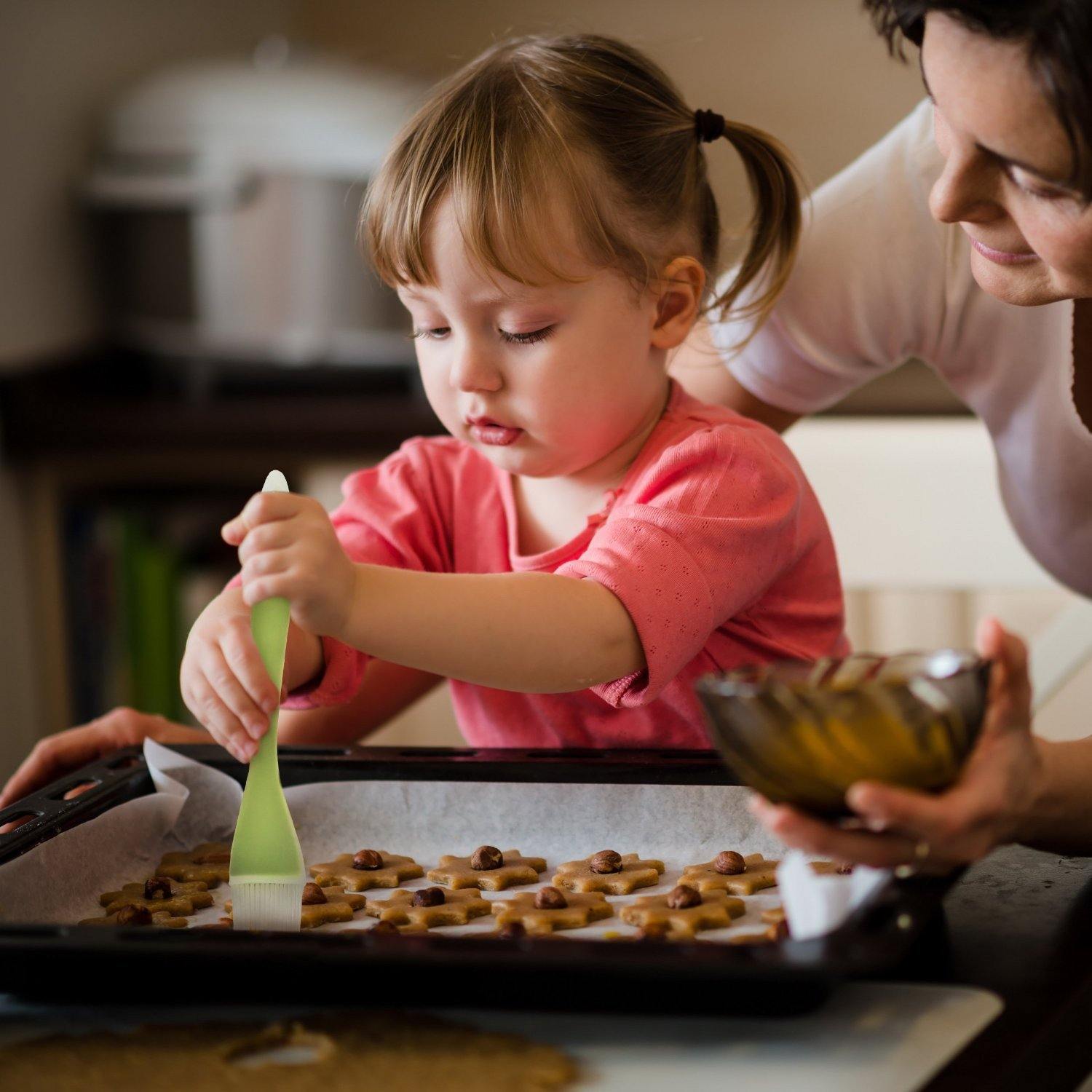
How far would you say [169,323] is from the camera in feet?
7.00

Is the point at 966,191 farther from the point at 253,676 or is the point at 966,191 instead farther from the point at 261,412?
the point at 261,412

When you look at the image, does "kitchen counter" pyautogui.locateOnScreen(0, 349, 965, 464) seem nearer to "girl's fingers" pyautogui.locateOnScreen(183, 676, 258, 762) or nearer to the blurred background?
the blurred background

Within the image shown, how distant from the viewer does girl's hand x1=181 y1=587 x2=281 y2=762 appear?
764 mm

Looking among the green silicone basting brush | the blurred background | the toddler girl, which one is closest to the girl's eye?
the toddler girl

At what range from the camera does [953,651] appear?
0.62 metres

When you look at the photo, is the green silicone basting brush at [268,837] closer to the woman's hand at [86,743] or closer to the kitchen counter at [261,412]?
the woman's hand at [86,743]

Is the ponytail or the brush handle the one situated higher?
the ponytail

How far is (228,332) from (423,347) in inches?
48.0

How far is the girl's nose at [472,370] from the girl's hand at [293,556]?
0.21 m

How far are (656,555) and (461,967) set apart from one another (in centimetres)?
31

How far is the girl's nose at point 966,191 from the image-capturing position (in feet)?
2.35

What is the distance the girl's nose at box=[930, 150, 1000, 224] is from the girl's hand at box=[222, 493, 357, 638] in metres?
0.33

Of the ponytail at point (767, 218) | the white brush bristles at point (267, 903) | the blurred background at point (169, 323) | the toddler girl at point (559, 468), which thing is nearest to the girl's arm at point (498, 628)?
the toddler girl at point (559, 468)

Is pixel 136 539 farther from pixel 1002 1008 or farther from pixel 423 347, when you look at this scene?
pixel 1002 1008
